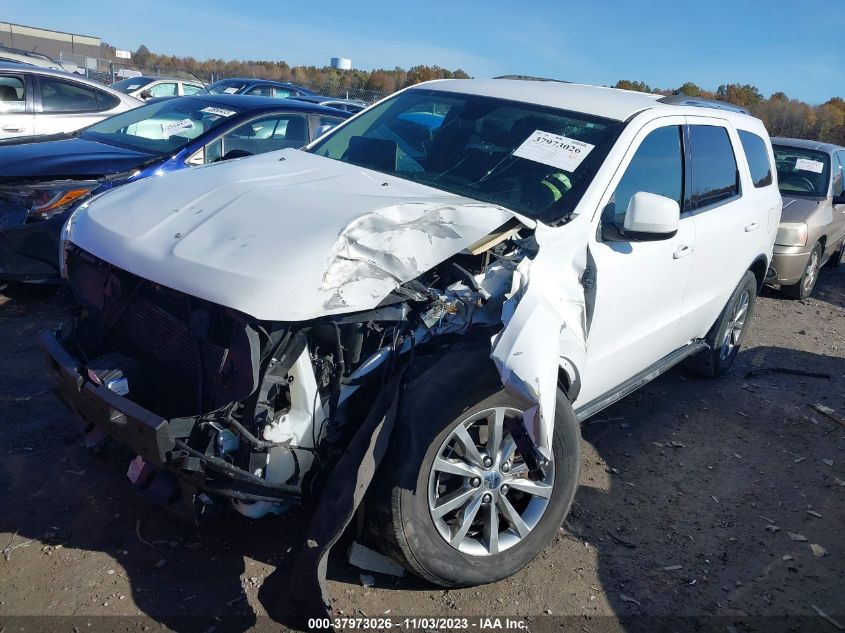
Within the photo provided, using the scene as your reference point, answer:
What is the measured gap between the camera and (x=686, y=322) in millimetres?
4488

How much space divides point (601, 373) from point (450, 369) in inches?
47.5

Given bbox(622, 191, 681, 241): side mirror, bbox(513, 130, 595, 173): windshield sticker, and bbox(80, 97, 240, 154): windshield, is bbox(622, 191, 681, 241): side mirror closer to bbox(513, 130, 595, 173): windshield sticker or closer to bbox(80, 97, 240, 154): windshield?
bbox(513, 130, 595, 173): windshield sticker

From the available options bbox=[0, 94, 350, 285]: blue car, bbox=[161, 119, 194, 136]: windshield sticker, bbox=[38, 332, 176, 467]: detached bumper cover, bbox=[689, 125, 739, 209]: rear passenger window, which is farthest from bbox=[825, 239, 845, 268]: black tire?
bbox=[38, 332, 176, 467]: detached bumper cover

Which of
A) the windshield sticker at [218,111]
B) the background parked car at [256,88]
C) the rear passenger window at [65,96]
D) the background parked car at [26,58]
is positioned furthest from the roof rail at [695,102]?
the background parked car at [256,88]

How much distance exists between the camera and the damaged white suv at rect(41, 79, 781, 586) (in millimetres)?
2588

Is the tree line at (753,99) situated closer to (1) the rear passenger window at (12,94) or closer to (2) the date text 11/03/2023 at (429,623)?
(1) the rear passenger window at (12,94)

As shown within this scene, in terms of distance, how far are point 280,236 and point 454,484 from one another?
1.23 metres

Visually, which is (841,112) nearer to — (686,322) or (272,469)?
(686,322)

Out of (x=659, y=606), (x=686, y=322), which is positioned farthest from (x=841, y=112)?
(x=659, y=606)

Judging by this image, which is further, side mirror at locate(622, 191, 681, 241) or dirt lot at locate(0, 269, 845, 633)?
side mirror at locate(622, 191, 681, 241)

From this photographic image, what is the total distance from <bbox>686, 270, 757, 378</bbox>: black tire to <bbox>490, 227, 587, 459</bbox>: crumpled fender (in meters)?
2.40

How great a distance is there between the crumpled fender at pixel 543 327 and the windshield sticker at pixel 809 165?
711 centimetres

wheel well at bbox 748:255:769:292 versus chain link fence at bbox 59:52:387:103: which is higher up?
chain link fence at bbox 59:52:387:103

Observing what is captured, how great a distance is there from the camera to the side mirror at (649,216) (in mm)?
3346
